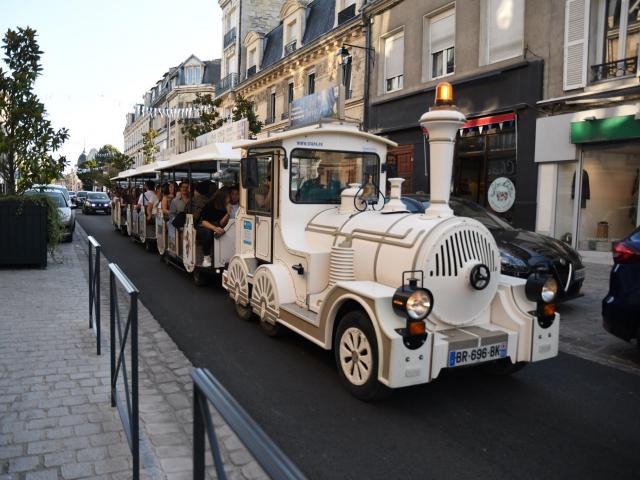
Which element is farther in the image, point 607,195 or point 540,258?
point 607,195

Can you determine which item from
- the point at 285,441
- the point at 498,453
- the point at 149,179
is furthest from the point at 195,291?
the point at 149,179

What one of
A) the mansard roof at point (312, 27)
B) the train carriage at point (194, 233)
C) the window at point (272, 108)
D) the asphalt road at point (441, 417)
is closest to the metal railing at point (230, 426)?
the asphalt road at point (441, 417)

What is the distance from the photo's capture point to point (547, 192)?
12.6 metres

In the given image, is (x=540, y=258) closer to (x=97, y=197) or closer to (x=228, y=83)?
(x=228, y=83)

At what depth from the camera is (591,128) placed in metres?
11.4

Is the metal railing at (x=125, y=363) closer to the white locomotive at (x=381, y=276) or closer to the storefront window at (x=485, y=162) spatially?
the white locomotive at (x=381, y=276)

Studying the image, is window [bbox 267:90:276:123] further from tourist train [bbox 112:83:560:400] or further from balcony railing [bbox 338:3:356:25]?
tourist train [bbox 112:83:560:400]

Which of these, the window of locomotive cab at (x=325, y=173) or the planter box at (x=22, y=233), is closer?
the window of locomotive cab at (x=325, y=173)

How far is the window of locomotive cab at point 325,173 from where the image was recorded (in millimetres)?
5844

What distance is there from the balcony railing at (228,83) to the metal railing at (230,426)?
32.5m

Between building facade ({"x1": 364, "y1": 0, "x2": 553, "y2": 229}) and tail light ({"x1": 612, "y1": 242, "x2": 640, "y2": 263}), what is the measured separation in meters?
8.35

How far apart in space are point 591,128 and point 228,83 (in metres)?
26.0

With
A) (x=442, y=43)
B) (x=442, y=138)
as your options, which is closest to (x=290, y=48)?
(x=442, y=43)

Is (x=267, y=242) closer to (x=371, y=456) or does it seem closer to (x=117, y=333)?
(x=117, y=333)
